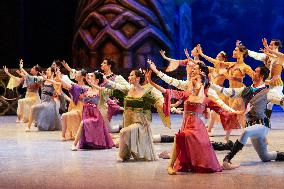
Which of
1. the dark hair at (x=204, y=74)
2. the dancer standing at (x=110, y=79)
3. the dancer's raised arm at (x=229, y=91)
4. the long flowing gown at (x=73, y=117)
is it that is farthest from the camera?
the long flowing gown at (x=73, y=117)

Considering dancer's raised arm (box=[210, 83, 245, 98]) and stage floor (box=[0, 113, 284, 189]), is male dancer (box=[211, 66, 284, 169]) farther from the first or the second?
stage floor (box=[0, 113, 284, 189])

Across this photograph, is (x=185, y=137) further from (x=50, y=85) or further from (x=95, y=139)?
(x=50, y=85)

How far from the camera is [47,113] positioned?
430 inches

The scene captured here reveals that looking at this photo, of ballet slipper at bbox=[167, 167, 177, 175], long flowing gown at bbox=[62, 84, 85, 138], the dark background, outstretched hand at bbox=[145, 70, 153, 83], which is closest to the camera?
ballet slipper at bbox=[167, 167, 177, 175]

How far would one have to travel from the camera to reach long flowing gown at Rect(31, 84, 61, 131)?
10.9 metres

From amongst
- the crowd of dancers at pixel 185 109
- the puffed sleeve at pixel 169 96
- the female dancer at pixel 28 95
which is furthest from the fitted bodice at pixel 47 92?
the puffed sleeve at pixel 169 96

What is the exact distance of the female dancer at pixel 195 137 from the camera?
20.7 feet

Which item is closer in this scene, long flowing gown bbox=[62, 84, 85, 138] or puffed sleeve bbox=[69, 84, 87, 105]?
puffed sleeve bbox=[69, 84, 87, 105]

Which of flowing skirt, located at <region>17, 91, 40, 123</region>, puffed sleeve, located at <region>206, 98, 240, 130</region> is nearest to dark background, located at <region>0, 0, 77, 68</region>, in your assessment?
flowing skirt, located at <region>17, 91, 40, 123</region>

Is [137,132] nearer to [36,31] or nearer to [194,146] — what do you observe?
[194,146]

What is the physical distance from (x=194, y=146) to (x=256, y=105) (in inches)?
35.0

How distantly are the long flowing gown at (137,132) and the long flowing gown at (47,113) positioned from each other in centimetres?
380

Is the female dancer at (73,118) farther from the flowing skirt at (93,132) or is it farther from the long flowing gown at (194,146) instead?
the long flowing gown at (194,146)

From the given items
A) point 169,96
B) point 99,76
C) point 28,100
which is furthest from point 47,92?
point 169,96
